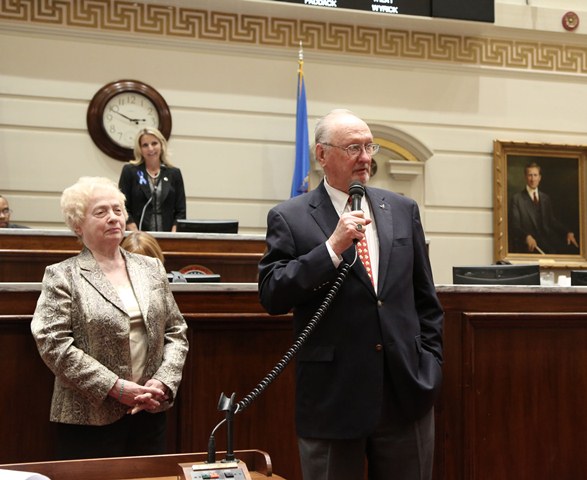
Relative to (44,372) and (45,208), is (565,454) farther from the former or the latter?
(45,208)

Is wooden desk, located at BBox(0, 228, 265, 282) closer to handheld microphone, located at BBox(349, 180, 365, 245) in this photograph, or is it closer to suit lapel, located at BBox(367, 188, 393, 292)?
suit lapel, located at BBox(367, 188, 393, 292)

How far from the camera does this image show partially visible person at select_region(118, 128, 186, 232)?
22.9 ft

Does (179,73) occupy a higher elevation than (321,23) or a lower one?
lower

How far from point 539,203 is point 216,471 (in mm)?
7913

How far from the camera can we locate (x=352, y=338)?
2.40 m

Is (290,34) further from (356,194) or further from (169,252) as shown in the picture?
(356,194)

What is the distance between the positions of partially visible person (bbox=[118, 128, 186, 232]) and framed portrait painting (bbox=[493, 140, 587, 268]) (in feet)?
12.4

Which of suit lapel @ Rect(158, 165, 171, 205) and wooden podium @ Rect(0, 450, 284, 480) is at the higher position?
suit lapel @ Rect(158, 165, 171, 205)

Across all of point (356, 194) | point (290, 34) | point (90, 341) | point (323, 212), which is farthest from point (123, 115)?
point (356, 194)

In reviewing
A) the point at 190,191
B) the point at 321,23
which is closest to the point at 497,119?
the point at 321,23

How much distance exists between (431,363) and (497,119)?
23.2ft

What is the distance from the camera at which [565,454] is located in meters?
3.51

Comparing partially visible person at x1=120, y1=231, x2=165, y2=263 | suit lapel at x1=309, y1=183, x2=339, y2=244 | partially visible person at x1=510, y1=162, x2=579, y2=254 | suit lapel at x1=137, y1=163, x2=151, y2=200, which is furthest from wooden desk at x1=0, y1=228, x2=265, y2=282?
partially visible person at x1=510, y1=162, x2=579, y2=254

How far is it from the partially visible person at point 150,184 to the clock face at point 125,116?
41.7 inches
